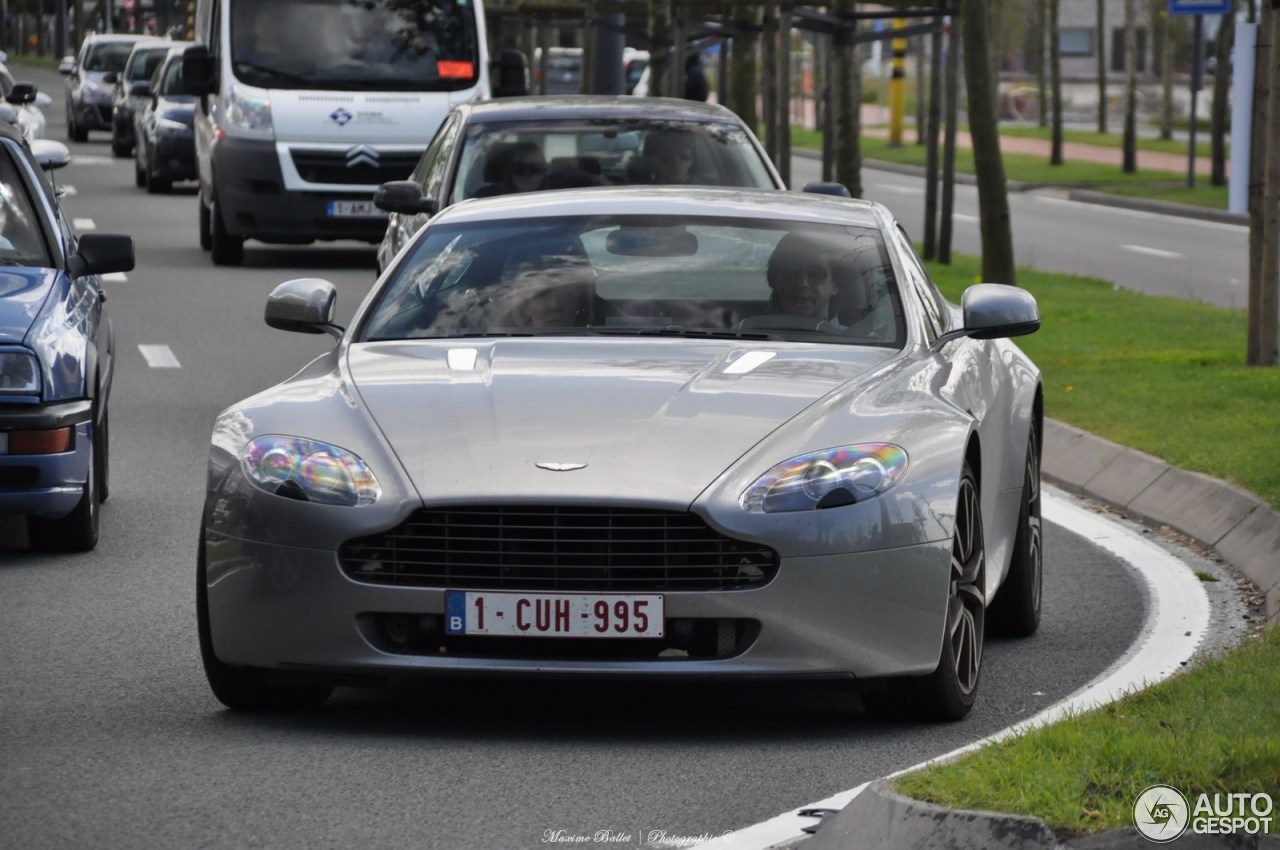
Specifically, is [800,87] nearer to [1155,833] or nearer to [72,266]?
[72,266]

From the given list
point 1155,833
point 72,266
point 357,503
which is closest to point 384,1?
point 72,266

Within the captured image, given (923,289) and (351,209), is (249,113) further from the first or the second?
(923,289)

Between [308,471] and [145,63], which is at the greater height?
[308,471]

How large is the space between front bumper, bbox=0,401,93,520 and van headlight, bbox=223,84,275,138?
42.6ft

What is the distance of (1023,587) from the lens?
773cm

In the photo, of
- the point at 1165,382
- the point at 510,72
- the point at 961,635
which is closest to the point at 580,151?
the point at 1165,382

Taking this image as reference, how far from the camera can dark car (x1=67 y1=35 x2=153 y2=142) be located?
1863 inches

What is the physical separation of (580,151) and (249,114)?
9167 mm

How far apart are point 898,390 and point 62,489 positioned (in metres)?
3.49

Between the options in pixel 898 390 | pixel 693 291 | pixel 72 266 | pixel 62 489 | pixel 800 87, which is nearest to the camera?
pixel 898 390

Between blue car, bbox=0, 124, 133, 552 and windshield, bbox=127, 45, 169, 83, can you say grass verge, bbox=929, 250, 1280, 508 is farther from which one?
windshield, bbox=127, 45, 169, 83

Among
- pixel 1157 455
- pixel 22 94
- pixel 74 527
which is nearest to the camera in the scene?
pixel 74 527

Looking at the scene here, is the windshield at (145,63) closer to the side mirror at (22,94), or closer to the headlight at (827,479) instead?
the side mirror at (22,94)

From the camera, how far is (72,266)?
973 centimetres
